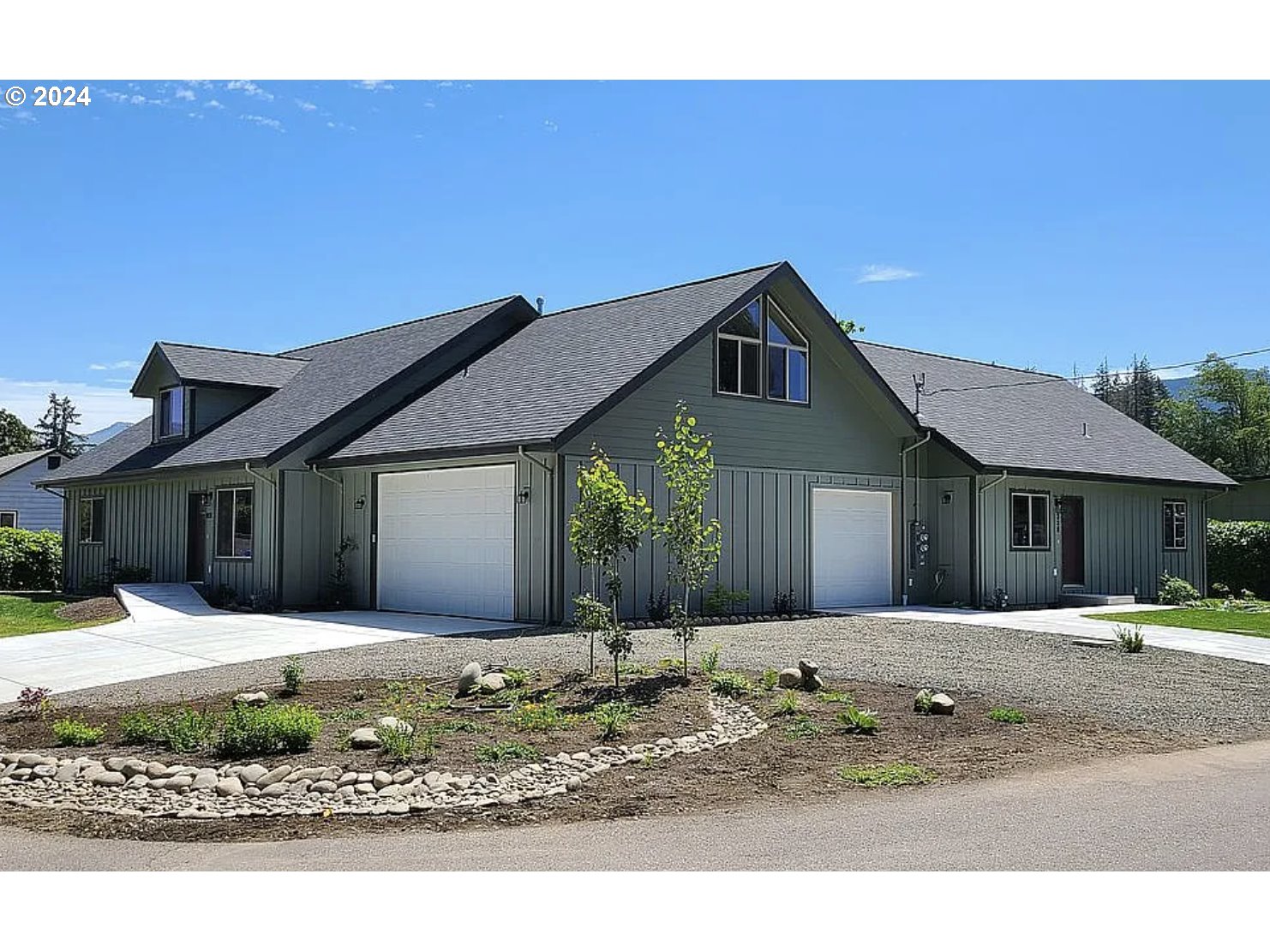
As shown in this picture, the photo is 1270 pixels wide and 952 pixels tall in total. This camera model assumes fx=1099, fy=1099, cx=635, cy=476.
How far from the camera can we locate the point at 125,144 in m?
11.9

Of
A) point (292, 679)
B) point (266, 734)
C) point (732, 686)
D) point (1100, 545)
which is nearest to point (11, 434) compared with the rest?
point (1100, 545)

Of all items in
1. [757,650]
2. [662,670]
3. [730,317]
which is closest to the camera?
[662,670]

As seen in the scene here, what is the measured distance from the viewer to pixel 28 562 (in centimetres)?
2788

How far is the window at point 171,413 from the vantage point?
22844 millimetres

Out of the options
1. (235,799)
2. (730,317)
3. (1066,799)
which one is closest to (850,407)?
(730,317)

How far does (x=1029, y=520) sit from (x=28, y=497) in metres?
35.3

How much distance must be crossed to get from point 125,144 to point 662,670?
8.09 metres

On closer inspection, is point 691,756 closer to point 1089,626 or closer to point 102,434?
point 1089,626

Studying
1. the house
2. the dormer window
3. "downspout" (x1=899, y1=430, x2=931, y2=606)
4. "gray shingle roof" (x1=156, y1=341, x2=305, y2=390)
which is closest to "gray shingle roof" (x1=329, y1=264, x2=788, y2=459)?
the house

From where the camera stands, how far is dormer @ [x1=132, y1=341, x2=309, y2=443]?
2253cm

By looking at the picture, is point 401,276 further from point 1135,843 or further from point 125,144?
point 1135,843

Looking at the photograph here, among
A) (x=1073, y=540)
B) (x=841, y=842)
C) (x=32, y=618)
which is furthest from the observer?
(x=1073, y=540)

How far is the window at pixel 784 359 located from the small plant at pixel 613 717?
1041 cm

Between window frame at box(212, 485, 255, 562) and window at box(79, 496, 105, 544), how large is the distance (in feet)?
19.8
